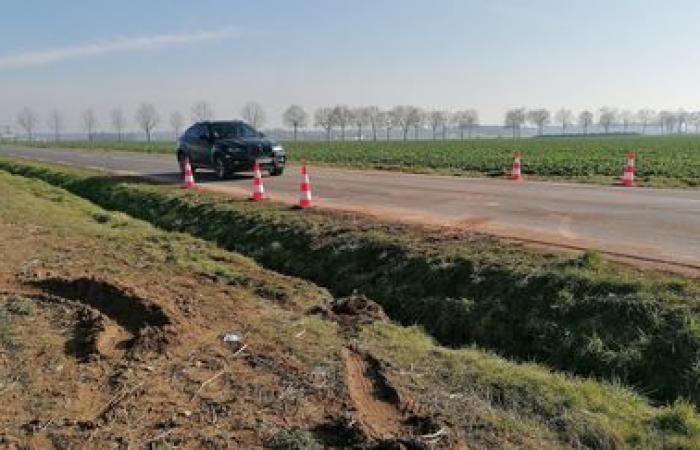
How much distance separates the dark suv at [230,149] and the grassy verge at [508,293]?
8274mm

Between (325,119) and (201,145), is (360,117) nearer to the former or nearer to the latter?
(325,119)

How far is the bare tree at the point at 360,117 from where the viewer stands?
173m

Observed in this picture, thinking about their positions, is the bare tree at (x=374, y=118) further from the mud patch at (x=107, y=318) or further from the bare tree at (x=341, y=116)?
the mud patch at (x=107, y=318)

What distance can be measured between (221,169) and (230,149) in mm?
726

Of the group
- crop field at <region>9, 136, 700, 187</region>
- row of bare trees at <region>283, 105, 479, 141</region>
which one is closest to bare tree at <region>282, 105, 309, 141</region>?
row of bare trees at <region>283, 105, 479, 141</region>

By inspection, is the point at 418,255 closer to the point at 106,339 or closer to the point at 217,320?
the point at 217,320

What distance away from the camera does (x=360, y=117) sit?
175 metres

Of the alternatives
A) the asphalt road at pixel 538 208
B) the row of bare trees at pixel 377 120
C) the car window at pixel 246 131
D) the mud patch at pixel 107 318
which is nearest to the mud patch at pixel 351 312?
the mud patch at pixel 107 318

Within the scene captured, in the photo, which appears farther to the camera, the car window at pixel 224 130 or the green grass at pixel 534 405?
the car window at pixel 224 130

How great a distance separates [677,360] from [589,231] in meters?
4.57

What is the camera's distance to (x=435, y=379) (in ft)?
16.5

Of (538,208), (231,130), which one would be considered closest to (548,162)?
(231,130)

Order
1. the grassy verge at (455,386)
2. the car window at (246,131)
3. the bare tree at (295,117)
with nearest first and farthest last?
the grassy verge at (455,386) < the car window at (246,131) < the bare tree at (295,117)

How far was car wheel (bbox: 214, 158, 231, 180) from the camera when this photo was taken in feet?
66.3
